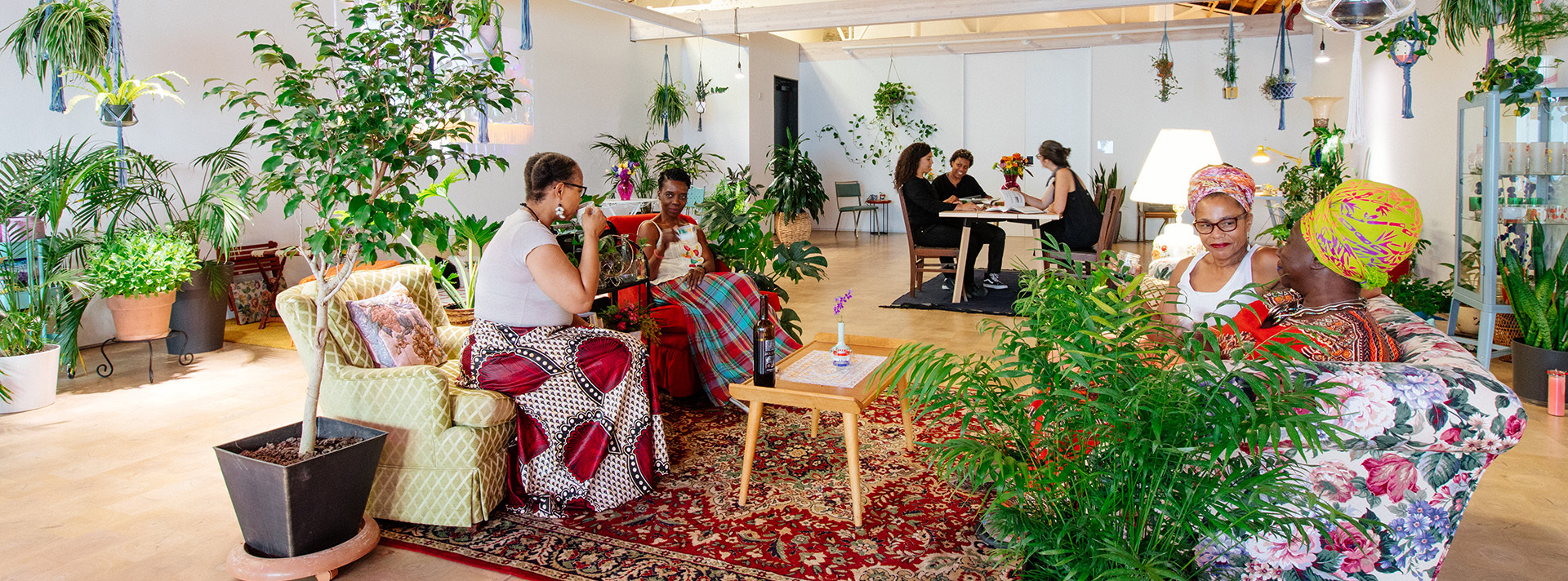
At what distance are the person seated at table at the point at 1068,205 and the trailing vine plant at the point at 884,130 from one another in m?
6.14

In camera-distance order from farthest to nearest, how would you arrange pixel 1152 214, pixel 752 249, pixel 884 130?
1. pixel 884 130
2. pixel 1152 214
3. pixel 752 249

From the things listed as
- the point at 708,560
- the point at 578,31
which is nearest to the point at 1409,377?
the point at 708,560

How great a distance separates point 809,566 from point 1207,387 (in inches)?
50.4

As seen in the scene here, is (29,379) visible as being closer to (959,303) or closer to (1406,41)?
(959,303)

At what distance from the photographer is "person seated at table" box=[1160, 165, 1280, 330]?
283 cm

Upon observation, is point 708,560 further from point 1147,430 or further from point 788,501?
point 1147,430

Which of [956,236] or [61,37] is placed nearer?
[61,37]

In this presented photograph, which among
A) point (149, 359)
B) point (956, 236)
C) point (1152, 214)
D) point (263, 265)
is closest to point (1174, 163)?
point (956, 236)

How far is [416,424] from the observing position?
9.66ft

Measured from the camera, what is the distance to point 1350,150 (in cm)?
878

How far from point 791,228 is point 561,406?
31.0 ft

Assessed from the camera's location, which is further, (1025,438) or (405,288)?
(405,288)

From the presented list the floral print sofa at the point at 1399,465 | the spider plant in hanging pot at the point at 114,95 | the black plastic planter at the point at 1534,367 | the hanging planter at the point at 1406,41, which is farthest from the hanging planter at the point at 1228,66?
the spider plant in hanging pot at the point at 114,95

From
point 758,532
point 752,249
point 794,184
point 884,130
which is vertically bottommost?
point 758,532
